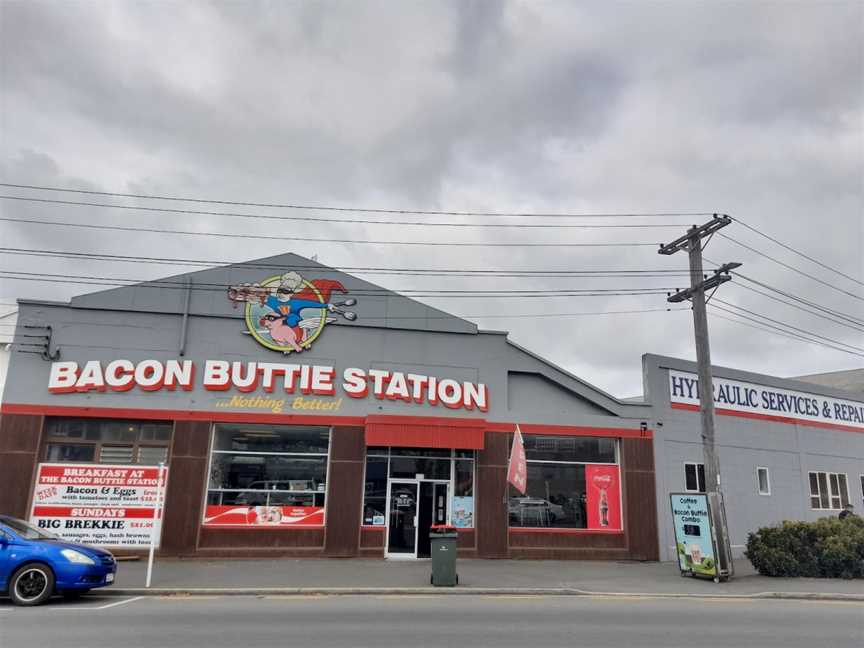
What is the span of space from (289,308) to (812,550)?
14740mm

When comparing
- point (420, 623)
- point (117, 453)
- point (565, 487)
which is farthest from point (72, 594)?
point (565, 487)

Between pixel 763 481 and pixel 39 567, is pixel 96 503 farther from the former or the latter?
pixel 763 481

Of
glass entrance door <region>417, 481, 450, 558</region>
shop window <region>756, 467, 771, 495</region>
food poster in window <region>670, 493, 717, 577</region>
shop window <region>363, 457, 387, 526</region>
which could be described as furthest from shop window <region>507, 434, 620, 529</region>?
shop window <region>756, 467, 771, 495</region>

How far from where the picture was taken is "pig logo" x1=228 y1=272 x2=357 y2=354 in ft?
61.7

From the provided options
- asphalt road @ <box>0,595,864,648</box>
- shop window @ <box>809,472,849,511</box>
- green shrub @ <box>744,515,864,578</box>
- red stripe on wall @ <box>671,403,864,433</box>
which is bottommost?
asphalt road @ <box>0,595,864,648</box>

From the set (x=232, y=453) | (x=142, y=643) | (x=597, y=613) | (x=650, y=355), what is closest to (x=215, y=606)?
(x=142, y=643)

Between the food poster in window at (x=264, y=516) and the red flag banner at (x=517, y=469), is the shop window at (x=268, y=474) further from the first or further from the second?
the red flag banner at (x=517, y=469)

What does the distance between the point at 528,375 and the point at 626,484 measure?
4.31m

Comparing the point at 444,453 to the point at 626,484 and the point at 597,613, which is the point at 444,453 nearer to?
the point at 626,484

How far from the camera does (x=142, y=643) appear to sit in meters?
8.02

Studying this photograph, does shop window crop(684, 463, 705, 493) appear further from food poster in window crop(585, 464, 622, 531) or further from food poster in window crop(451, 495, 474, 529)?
food poster in window crop(451, 495, 474, 529)

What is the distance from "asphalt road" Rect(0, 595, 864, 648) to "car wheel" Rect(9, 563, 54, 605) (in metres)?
0.25

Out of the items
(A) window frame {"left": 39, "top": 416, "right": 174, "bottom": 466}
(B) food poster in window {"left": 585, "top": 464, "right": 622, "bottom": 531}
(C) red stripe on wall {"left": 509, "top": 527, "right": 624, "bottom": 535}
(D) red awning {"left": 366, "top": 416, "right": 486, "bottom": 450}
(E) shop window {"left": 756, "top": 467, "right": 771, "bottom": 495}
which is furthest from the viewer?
(E) shop window {"left": 756, "top": 467, "right": 771, "bottom": 495}

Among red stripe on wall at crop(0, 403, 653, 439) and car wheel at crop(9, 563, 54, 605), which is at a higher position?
red stripe on wall at crop(0, 403, 653, 439)
